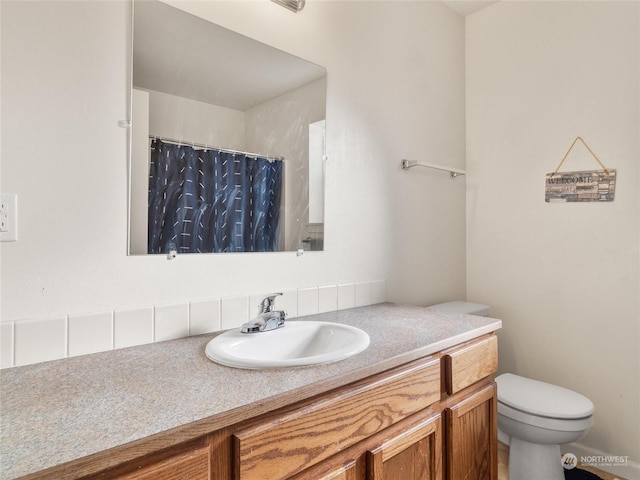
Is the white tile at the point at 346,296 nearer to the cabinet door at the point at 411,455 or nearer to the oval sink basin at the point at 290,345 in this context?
the oval sink basin at the point at 290,345

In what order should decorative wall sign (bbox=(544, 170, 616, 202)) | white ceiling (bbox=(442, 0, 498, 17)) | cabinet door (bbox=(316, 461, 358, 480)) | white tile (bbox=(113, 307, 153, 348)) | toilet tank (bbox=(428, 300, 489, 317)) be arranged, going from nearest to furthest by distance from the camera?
cabinet door (bbox=(316, 461, 358, 480))
white tile (bbox=(113, 307, 153, 348))
decorative wall sign (bbox=(544, 170, 616, 202))
toilet tank (bbox=(428, 300, 489, 317))
white ceiling (bbox=(442, 0, 498, 17))

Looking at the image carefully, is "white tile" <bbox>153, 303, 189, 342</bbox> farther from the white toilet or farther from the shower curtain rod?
the white toilet

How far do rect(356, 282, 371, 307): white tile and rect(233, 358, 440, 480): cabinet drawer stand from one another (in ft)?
2.04

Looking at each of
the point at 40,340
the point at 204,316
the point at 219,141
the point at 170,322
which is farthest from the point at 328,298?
the point at 40,340

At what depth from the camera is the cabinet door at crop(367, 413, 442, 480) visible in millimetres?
965

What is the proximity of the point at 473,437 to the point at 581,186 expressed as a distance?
1.41m

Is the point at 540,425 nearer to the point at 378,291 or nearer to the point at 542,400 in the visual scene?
the point at 542,400

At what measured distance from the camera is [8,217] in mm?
928

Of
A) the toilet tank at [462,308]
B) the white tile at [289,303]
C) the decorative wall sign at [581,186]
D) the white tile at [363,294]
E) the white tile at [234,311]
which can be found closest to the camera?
the white tile at [234,311]

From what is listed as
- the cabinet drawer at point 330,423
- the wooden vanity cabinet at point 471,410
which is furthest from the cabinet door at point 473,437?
the cabinet drawer at point 330,423

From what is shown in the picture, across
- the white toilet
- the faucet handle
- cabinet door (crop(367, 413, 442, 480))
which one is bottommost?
the white toilet

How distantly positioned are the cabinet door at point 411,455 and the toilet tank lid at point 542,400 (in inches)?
25.9

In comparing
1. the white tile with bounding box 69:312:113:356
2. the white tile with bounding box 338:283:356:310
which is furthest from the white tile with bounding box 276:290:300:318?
the white tile with bounding box 69:312:113:356

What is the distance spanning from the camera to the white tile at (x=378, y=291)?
1.80 meters
